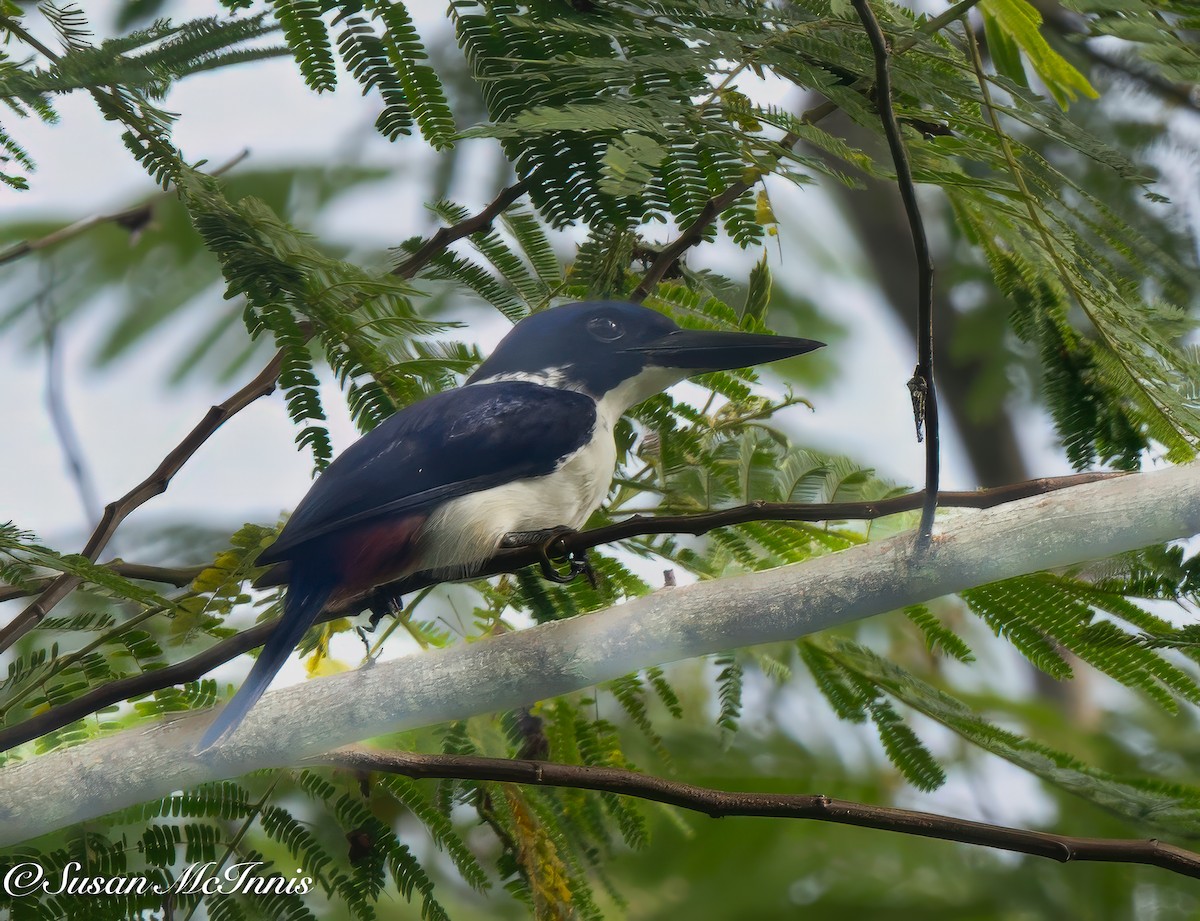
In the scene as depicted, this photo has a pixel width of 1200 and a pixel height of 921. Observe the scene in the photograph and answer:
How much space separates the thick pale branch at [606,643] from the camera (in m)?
2.06

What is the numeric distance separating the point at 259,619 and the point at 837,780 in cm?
232

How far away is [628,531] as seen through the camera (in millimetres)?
1898

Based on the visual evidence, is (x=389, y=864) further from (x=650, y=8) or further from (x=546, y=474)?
(x=650, y=8)

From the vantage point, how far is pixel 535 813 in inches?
106

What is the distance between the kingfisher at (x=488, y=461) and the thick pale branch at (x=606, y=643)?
0.11 metres

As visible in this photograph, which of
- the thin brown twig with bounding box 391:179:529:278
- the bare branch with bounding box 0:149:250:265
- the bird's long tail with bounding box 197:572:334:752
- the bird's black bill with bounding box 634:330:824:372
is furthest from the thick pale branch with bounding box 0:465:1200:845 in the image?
the bare branch with bounding box 0:149:250:265

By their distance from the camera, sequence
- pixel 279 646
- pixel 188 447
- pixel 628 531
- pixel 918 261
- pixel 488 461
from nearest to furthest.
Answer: pixel 918 261, pixel 628 531, pixel 279 646, pixel 488 461, pixel 188 447

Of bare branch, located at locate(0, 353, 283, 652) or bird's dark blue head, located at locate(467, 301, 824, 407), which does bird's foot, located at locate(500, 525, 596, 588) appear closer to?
bird's dark blue head, located at locate(467, 301, 824, 407)

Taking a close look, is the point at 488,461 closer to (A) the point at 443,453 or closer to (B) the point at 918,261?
(A) the point at 443,453

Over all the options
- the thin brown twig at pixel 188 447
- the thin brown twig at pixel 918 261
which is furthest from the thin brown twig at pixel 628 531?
the thin brown twig at pixel 188 447

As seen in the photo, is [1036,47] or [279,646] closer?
[279,646]

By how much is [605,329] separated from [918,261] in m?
1.12

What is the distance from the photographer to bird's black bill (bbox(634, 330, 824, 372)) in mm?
2539

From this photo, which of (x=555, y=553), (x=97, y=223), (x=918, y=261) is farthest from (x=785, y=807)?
(x=97, y=223)
